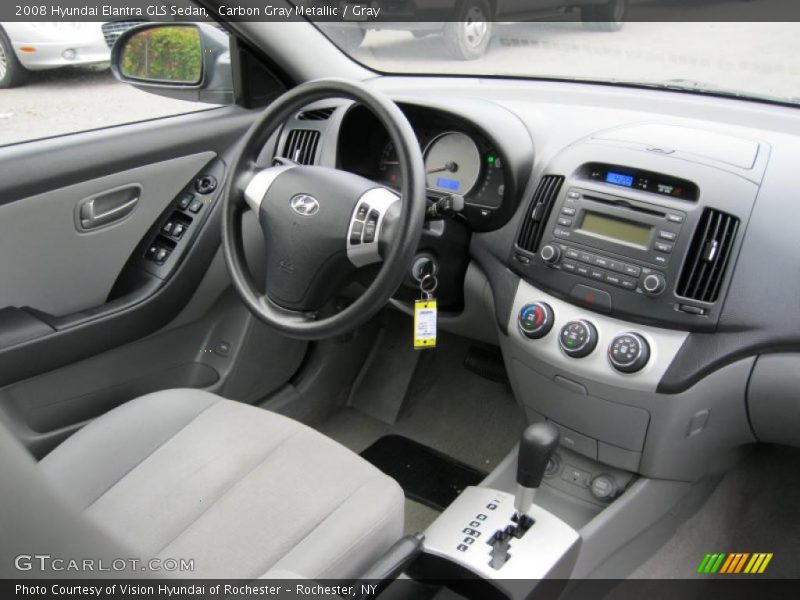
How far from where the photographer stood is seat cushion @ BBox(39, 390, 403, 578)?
4.32ft

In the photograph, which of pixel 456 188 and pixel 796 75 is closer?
pixel 796 75

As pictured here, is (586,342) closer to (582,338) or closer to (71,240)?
(582,338)

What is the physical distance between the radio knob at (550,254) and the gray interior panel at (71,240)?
1.01 m

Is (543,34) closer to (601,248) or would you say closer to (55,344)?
(601,248)

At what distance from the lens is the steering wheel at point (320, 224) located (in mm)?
1379

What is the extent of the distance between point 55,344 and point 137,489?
1.88 feet

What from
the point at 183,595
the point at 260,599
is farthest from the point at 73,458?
the point at 183,595

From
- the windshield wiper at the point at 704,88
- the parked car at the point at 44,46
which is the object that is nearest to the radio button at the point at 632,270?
the windshield wiper at the point at 704,88

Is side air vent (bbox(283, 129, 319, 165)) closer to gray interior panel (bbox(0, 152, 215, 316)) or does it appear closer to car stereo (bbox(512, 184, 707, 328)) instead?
gray interior panel (bbox(0, 152, 215, 316))

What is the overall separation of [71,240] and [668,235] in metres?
1.39

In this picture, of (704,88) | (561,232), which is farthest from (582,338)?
(704,88)

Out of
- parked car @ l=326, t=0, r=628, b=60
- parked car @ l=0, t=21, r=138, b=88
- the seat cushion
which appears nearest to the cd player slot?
the seat cushion

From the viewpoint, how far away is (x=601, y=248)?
5.25 ft

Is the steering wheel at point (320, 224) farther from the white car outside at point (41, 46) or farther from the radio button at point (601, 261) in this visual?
the white car outside at point (41, 46)
